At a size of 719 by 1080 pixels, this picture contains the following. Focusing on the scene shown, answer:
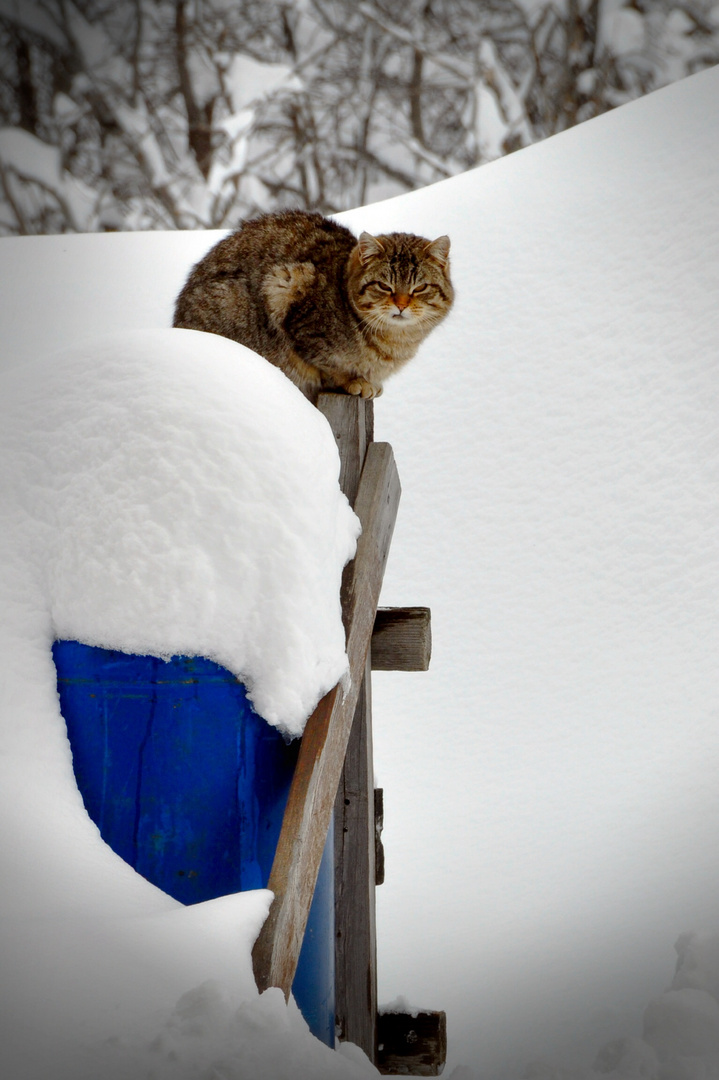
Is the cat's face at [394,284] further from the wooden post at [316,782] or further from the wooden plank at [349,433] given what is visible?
the wooden post at [316,782]

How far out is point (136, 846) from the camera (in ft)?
3.49

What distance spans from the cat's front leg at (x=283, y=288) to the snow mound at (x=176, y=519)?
0.93 metres

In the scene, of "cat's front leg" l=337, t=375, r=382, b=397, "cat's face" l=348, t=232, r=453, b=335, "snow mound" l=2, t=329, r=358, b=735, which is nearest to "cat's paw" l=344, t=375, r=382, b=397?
"cat's front leg" l=337, t=375, r=382, b=397

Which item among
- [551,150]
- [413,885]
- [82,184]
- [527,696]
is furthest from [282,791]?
[82,184]

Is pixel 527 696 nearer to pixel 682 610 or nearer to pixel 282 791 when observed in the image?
pixel 682 610

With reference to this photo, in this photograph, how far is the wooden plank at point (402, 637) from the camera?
183 centimetres

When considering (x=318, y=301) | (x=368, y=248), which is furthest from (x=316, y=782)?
(x=368, y=248)

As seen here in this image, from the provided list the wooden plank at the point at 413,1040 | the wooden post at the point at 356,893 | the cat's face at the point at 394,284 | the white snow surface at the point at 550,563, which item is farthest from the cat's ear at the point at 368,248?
the wooden plank at the point at 413,1040

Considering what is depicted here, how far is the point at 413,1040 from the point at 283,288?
1.72 meters

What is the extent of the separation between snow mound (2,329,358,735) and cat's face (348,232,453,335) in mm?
1034

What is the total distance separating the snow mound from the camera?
3.56 feet

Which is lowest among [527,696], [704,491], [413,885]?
[413,885]

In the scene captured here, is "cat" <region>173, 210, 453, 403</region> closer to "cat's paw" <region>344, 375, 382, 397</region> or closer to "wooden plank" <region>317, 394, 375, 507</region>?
"cat's paw" <region>344, 375, 382, 397</region>

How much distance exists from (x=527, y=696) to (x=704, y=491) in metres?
1.05
